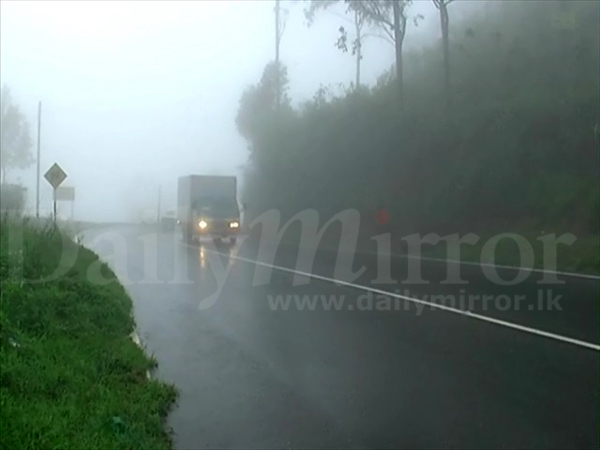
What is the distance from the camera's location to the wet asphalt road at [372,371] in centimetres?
630

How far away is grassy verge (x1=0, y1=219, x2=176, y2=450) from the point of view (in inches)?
222

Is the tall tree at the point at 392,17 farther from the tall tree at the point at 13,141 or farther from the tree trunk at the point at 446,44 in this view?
the tall tree at the point at 13,141

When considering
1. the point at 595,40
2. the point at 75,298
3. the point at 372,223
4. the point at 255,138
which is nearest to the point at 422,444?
the point at 75,298

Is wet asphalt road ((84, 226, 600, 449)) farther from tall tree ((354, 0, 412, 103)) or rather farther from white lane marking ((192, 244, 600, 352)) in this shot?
tall tree ((354, 0, 412, 103))

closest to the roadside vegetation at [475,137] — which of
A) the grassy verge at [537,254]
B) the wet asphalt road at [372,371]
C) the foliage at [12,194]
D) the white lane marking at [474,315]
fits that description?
the grassy verge at [537,254]

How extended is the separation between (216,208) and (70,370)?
28.0 meters

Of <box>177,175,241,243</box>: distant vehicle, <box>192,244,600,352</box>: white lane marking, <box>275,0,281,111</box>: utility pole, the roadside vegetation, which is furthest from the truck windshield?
<box>275,0,281,111</box>: utility pole

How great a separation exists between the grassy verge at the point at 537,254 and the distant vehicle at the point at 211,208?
11.2 meters

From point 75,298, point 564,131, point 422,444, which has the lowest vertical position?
point 422,444

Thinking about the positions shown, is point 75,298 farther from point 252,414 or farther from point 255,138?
point 255,138

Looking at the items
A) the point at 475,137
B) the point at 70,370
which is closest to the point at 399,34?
the point at 475,137

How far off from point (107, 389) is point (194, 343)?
337 centimetres

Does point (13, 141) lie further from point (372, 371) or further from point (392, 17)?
point (372, 371)

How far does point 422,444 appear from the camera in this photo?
19.6ft
